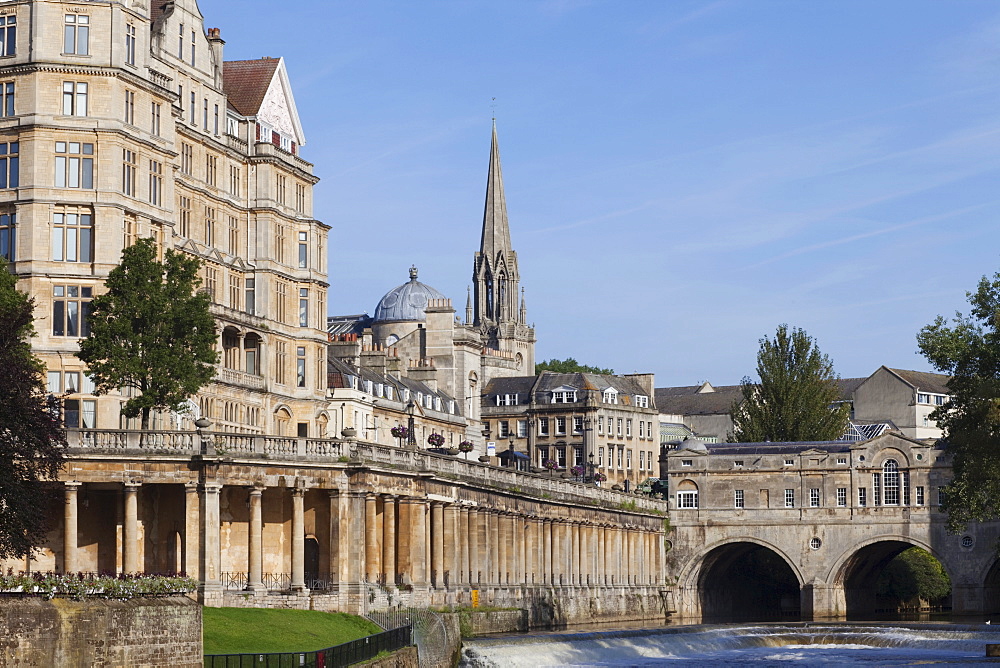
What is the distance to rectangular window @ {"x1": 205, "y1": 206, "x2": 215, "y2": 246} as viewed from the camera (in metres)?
98.8

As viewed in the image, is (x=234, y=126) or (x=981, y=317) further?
(x=234, y=126)

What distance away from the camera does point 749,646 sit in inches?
3986

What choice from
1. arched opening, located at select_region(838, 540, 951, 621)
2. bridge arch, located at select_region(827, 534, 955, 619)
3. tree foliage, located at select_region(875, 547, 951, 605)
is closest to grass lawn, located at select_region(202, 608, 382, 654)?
bridge arch, located at select_region(827, 534, 955, 619)

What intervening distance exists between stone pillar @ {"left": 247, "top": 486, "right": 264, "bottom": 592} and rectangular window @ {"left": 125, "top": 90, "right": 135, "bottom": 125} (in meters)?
20.2

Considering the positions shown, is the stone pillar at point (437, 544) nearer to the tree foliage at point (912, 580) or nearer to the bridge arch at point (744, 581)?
the bridge arch at point (744, 581)

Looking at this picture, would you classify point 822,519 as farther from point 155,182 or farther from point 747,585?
point 155,182

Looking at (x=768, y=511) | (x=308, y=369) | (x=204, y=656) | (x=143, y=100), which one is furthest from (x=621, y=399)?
(x=204, y=656)

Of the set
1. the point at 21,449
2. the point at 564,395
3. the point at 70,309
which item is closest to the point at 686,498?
the point at 564,395

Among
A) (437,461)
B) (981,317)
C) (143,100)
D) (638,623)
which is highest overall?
(143,100)

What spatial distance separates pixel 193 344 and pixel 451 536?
69.2 ft

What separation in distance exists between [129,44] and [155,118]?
156 inches

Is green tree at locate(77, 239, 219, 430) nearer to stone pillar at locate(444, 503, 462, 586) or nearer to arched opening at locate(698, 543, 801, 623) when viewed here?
stone pillar at locate(444, 503, 462, 586)

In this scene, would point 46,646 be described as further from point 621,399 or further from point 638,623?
point 621,399

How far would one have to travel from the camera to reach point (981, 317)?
9625 centimetres
